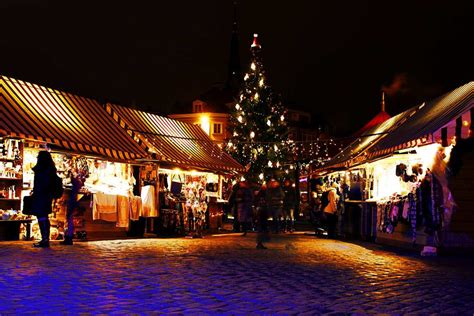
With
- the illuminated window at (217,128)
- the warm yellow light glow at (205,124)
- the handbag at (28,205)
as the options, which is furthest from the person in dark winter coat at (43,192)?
the illuminated window at (217,128)

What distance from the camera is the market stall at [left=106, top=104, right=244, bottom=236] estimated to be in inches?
916

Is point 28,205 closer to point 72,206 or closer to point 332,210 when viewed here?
point 72,206

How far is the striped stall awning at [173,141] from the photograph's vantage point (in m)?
24.2

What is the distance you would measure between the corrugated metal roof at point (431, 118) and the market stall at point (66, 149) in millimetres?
7959

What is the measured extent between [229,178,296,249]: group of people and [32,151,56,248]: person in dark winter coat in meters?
5.13

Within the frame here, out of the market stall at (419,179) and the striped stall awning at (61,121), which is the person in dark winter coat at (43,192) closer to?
the striped stall awning at (61,121)

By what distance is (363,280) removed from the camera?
34.3ft

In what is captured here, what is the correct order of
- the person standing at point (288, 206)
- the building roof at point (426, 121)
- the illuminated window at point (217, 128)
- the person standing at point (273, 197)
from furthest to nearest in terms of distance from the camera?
1. the illuminated window at point (217, 128)
2. the person standing at point (288, 206)
3. the person standing at point (273, 197)
4. the building roof at point (426, 121)

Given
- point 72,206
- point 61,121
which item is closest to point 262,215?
point 72,206

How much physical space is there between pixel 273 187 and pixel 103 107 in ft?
24.7

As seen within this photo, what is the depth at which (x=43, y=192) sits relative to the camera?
15969mm

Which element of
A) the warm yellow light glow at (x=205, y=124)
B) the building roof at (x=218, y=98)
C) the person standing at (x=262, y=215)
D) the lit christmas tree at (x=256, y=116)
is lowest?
the person standing at (x=262, y=215)

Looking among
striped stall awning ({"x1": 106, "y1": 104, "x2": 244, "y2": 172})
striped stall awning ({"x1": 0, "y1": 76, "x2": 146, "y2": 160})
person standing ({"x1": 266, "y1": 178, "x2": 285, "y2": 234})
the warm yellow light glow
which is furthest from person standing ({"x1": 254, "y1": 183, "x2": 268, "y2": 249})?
the warm yellow light glow

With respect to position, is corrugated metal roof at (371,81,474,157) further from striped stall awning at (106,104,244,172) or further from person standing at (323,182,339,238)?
striped stall awning at (106,104,244,172)
